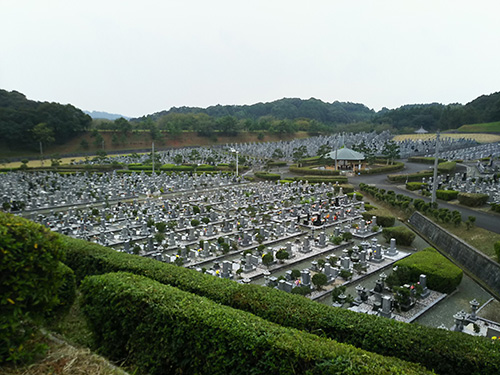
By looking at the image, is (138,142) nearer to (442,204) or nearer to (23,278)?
(442,204)

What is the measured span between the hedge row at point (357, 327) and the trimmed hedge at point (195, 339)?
0.76m

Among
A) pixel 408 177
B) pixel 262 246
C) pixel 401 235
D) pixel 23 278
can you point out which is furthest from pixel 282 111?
pixel 23 278

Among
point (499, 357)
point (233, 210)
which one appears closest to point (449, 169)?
point (233, 210)

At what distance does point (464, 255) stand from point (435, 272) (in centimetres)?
366

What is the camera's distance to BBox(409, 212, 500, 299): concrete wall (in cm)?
1304

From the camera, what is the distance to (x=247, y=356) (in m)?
5.21

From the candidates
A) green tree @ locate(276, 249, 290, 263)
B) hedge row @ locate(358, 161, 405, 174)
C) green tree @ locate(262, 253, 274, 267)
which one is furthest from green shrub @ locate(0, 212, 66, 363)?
hedge row @ locate(358, 161, 405, 174)

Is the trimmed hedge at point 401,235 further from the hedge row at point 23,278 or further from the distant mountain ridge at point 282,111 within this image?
the distant mountain ridge at point 282,111

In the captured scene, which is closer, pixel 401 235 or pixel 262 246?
pixel 262 246

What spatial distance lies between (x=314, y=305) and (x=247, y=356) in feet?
7.25

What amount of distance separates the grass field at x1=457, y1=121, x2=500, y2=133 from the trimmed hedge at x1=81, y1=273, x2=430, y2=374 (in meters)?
90.2

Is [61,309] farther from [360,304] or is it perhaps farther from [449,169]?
[449,169]

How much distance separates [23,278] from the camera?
4.98 metres

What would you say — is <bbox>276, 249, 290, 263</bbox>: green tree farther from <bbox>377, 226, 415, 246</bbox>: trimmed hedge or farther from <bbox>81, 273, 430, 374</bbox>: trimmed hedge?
<bbox>81, 273, 430, 374</bbox>: trimmed hedge
